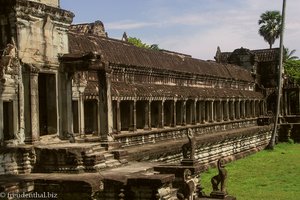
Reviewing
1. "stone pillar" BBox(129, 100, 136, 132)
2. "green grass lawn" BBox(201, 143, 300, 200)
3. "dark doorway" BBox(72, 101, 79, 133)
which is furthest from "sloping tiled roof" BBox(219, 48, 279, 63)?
"dark doorway" BBox(72, 101, 79, 133)

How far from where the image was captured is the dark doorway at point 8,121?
12445 millimetres

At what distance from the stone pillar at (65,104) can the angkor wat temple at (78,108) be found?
0.10ft

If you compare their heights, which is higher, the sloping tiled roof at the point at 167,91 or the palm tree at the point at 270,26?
the palm tree at the point at 270,26

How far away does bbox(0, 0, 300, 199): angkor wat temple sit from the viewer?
11.9m

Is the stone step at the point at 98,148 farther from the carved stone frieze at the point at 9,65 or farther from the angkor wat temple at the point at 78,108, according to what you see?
the carved stone frieze at the point at 9,65

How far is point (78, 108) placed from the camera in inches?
627

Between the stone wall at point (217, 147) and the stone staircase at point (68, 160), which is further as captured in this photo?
the stone wall at point (217, 147)

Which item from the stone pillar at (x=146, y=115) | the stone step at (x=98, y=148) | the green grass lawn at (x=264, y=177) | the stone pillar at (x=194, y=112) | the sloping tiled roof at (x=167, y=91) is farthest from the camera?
the stone pillar at (x=194, y=112)

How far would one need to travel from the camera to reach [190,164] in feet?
46.4

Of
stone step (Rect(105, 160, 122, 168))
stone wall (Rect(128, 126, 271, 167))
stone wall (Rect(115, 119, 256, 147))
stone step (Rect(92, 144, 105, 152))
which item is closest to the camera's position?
stone step (Rect(105, 160, 122, 168))

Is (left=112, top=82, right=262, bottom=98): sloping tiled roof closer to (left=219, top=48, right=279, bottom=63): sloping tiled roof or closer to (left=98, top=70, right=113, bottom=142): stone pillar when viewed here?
(left=98, top=70, right=113, bottom=142): stone pillar

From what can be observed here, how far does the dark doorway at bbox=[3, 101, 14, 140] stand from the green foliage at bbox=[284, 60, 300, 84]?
135 feet

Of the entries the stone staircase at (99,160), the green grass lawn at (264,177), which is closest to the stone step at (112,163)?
the stone staircase at (99,160)

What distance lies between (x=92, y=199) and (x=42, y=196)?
3.93 ft
